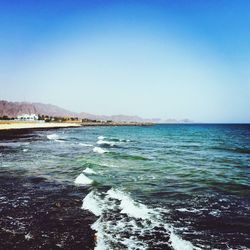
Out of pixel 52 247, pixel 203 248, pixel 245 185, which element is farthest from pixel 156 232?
pixel 245 185

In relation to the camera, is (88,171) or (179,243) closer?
(179,243)

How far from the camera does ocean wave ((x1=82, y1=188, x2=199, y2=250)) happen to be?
27.4ft

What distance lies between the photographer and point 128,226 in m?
9.83

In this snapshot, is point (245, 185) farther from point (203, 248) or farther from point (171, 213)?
point (203, 248)

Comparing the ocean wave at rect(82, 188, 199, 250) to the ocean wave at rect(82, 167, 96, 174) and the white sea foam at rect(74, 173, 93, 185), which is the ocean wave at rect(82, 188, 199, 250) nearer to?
the white sea foam at rect(74, 173, 93, 185)

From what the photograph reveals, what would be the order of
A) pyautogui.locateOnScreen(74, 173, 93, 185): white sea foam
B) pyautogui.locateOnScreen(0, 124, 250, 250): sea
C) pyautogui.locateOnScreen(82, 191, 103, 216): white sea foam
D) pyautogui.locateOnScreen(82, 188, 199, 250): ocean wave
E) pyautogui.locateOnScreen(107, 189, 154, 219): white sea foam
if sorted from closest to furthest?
pyautogui.locateOnScreen(82, 188, 199, 250): ocean wave → pyautogui.locateOnScreen(0, 124, 250, 250): sea → pyautogui.locateOnScreen(107, 189, 154, 219): white sea foam → pyautogui.locateOnScreen(82, 191, 103, 216): white sea foam → pyautogui.locateOnScreen(74, 173, 93, 185): white sea foam

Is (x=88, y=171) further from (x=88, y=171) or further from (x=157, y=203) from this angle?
(x=157, y=203)

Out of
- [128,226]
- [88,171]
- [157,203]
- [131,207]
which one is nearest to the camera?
[128,226]

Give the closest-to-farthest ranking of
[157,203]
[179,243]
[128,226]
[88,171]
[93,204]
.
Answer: [179,243] → [128,226] → [93,204] → [157,203] → [88,171]

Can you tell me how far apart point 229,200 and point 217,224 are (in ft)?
11.8

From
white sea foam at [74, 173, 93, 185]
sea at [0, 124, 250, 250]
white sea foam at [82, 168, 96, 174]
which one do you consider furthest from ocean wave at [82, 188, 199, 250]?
white sea foam at [82, 168, 96, 174]

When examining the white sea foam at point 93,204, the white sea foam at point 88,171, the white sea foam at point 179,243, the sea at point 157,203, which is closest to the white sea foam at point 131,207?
the sea at point 157,203

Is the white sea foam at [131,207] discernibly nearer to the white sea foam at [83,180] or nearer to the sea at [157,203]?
the sea at [157,203]

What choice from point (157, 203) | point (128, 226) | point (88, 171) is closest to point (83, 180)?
point (88, 171)
